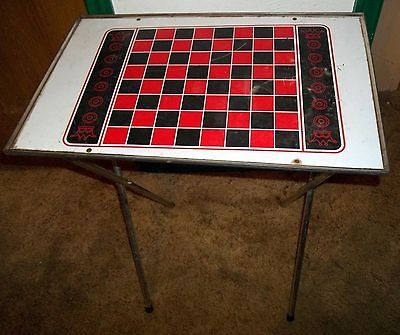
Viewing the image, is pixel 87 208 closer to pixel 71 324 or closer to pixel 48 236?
pixel 48 236

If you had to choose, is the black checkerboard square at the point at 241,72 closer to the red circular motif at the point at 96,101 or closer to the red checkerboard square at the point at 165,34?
the red checkerboard square at the point at 165,34

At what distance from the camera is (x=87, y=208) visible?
6.29 feet

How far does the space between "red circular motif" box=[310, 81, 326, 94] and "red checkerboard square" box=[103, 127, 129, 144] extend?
543 millimetres

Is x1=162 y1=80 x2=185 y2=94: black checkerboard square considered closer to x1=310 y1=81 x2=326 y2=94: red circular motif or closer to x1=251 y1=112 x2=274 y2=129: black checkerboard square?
x1=251 y1=112 x2=274 y2=129: black checkerboard square

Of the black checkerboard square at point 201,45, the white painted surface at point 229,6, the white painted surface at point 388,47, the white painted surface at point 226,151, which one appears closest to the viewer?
the white painted surface at point 226,151

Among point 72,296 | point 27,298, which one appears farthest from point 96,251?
point 27,298

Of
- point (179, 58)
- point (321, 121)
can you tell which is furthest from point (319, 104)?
point (179, 58)

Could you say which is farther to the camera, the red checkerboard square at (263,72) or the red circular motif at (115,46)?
the red circular motif at (115,46)

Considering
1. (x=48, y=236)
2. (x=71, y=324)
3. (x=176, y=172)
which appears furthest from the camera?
(x=176, y=172)

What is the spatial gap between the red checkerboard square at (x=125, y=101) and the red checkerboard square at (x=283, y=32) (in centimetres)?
51

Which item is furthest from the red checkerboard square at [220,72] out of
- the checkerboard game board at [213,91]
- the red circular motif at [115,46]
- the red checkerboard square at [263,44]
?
the red circular motif at [115,46]

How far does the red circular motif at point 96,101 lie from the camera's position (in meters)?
1.23

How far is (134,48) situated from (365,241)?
1.18 metres

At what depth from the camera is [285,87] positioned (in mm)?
1200
